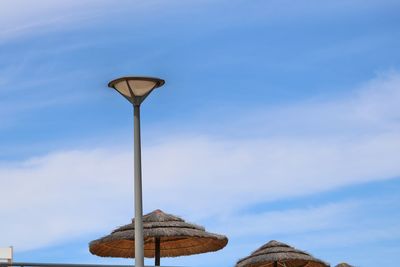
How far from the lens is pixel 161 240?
2098cm

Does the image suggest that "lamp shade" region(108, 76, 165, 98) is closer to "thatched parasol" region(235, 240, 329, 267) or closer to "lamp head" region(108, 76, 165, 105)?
"lamp head" region(108, 76, 165, 105)

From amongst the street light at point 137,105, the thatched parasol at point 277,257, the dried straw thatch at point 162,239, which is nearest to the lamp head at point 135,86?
the street light at point 137,105

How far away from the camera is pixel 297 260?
895 inches

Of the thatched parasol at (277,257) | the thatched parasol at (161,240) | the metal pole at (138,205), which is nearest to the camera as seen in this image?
the metal pole at (138,205)

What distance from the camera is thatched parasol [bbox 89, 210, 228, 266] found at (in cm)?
1855

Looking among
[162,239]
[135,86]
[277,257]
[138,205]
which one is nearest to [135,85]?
[135,86]

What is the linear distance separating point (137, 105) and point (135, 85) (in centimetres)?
28

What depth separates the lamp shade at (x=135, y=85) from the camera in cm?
1104

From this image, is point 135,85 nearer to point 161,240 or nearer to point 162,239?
point 162,239

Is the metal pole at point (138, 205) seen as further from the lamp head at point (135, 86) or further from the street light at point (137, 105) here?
the lamp head at point (135, 86)

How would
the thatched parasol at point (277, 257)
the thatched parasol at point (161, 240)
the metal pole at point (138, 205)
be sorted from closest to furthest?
the metal pole at point (138, 205) → the thatched parasol at point (161, 240) → the thatched parasol at point (277, 257)

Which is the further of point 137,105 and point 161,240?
point 161,240

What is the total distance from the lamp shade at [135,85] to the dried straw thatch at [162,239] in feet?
25.2

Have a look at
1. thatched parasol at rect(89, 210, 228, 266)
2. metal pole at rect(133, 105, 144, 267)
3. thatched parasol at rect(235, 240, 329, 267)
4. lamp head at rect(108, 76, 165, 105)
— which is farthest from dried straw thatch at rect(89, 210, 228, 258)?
lamp head at rect(108, 76, 165, 105)
